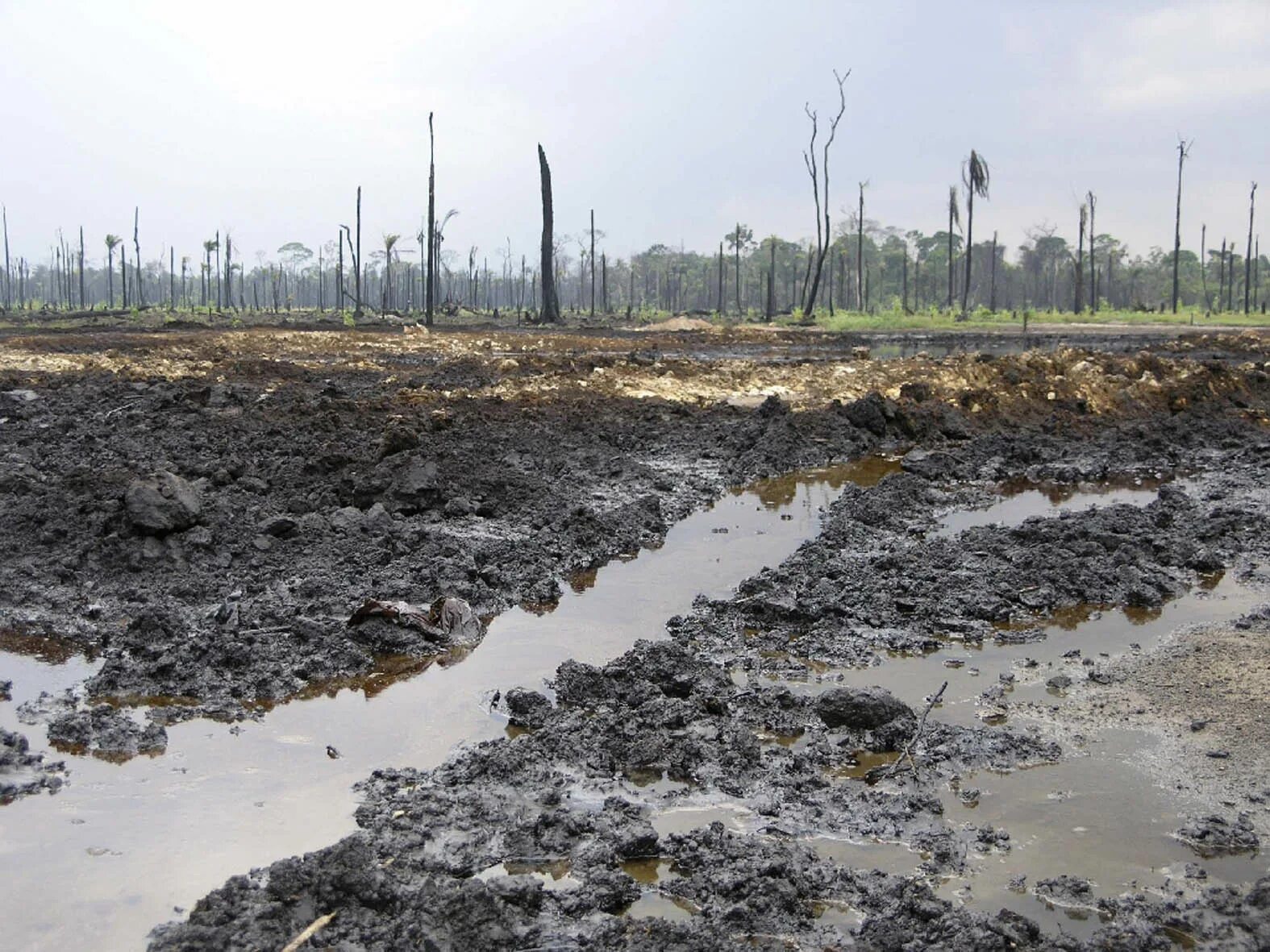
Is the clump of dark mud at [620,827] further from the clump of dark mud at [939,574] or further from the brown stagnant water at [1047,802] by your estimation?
the clump of dark mud at [939,574]

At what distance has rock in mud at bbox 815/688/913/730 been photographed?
537 cm

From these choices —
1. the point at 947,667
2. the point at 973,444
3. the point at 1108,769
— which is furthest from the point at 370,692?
the point at 973,444

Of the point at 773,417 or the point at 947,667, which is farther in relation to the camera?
the point at 773,417

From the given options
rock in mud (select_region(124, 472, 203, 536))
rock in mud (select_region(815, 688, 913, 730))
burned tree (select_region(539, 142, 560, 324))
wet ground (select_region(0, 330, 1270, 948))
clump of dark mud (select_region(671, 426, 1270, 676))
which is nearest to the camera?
wet ground (select_region(0, 330, 1270, 948))

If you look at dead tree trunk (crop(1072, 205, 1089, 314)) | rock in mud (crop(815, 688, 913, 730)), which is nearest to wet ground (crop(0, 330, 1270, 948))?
rock in mud (crop(815, 688, 913, 730))

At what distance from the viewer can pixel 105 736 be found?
5305 millimetres

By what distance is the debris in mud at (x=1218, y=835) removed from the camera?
4.27m

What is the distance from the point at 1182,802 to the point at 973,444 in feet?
34.1

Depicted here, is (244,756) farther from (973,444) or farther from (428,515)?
(973,444)

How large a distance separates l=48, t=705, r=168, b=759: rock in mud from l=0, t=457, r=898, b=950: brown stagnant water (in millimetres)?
68

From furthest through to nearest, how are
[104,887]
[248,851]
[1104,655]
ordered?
[1104,655] < [248,851] < [104,887]

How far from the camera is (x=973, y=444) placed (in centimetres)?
1469

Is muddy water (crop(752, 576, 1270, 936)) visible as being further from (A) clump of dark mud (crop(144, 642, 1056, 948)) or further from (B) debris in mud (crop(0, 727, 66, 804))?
(B) debris in mud (crop(0, 727, 66, 804))

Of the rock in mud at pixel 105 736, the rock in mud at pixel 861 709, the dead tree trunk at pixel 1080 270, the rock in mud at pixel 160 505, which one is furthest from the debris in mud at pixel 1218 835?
the dead tree trunk at pixel 1080 270
